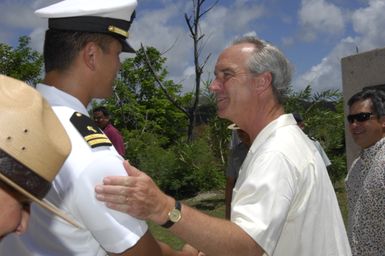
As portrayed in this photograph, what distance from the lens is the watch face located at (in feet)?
5.96

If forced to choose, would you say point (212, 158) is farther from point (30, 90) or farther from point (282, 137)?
point (30, 90)

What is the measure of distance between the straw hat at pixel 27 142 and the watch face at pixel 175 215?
1.90 feet

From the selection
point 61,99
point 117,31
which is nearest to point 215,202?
point 117,31

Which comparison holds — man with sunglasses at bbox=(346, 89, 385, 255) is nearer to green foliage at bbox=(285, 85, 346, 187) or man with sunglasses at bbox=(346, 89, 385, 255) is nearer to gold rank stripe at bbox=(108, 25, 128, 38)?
gold rank stripe at bbox=(108, 25, 128, 38)

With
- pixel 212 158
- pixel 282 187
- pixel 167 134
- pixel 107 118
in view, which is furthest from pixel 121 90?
pixel 282 187

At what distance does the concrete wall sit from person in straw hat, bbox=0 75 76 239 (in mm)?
6155

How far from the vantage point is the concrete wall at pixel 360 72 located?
22.5 feet

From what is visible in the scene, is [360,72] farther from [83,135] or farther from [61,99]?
[83,135]

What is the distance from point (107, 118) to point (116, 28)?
707 centimetres

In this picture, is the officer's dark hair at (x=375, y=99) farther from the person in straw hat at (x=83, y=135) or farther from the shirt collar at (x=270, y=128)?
the person in straw hat at (x=83, y=135)

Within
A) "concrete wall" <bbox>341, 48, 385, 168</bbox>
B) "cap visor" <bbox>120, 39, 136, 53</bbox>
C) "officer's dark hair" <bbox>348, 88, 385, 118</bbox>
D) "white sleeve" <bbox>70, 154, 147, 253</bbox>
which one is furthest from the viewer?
"concrete wall" <bbox>341, 48, 385, 168</bbox>

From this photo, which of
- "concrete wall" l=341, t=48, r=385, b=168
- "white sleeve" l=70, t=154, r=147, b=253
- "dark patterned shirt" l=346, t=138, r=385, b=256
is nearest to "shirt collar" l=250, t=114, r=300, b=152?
"white sleeve" l=70, t=154, r=147, b=253

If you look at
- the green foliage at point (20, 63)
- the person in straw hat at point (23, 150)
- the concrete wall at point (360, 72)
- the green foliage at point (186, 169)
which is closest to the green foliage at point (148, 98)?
the green foliage at point (20, 63)

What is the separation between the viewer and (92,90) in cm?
193
